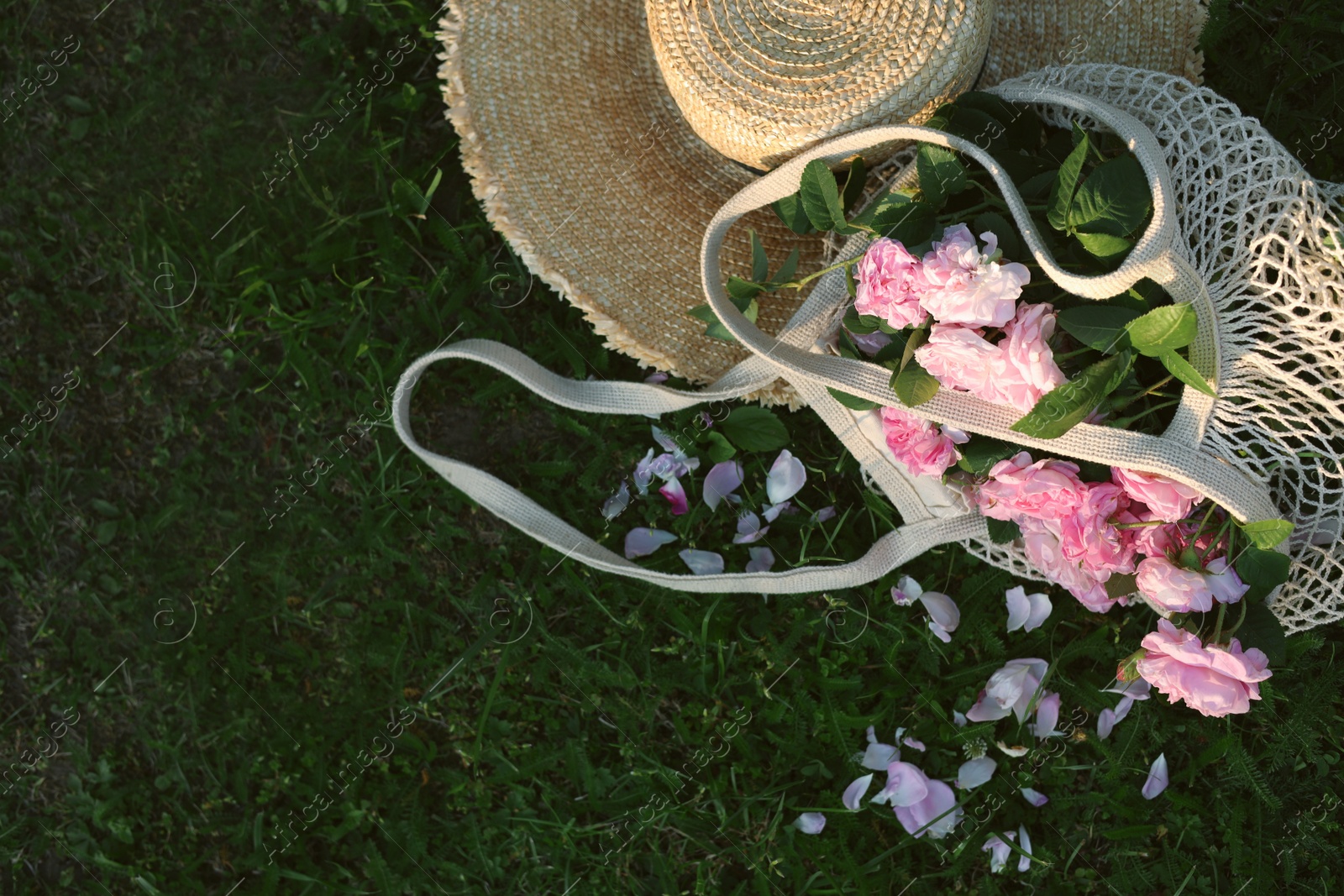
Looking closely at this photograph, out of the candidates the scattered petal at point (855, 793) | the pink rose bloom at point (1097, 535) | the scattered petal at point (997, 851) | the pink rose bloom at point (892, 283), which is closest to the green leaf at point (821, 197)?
the pink rose bloom at point (892, 283)

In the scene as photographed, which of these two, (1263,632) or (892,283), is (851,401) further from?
(1263,632)

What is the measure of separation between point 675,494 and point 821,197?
0.66 metres

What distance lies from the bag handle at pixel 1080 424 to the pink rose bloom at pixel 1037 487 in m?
0.04

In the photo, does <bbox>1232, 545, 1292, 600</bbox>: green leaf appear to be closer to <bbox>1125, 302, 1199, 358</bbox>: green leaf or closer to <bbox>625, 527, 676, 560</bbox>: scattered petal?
<bbox>1125, 302, 1199, 358</bbox>: green leaf

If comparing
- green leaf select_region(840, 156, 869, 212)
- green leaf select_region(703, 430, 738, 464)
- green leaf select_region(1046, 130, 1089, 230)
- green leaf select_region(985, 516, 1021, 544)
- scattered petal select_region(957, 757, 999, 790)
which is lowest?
scattered petal select_region(957, 757, 999, 790)

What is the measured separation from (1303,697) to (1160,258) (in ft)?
3.54

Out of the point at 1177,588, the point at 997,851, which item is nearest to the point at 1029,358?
the point at 1177,588

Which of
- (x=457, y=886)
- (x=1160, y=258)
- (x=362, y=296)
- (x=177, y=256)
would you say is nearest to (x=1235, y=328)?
(x=1160, y=258)

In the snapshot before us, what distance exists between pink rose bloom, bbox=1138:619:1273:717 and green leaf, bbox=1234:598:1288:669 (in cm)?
2

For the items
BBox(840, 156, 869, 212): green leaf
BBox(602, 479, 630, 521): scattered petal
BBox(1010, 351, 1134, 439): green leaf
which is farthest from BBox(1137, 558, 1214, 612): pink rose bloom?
BBox(602, 479, 630, 521): scattered petal

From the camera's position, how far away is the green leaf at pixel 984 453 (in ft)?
4.20

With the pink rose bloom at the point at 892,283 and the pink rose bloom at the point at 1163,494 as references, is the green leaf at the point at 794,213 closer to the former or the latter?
the pink rose bloom at the point at 892,283

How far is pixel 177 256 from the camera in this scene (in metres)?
1.81

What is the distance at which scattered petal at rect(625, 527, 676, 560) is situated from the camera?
5.68ft
